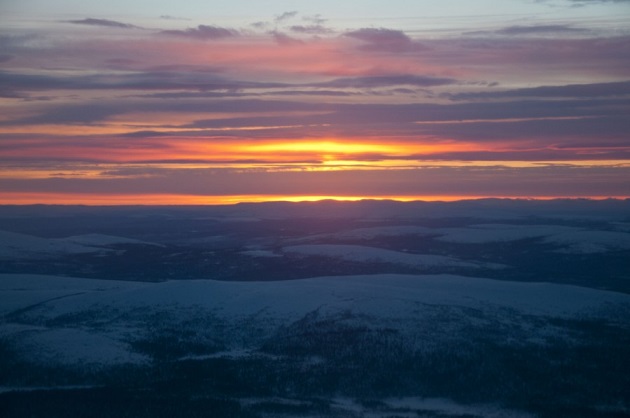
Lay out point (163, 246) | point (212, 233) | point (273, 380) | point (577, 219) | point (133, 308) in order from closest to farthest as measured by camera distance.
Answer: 1. point (273, 380)
2. point (133, 308)
3. point (163, 246)
4. point (212, 233)
5. point (577, 219)

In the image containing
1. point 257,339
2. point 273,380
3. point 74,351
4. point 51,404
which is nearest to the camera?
point 51,404

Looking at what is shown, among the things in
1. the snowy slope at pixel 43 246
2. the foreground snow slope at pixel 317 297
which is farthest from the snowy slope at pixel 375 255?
the foreground snow slope at pixel 317 297

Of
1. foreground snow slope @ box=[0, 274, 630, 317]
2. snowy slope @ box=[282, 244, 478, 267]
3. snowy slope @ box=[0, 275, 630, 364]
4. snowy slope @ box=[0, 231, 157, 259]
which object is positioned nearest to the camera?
snowy slope @ box=[0, 275, 630, 364]

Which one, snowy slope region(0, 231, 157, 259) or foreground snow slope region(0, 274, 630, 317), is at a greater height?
foreground snow slope region(0, 274, 630, 317)

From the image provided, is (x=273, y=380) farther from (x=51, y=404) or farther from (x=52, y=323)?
(x=52, y=323)

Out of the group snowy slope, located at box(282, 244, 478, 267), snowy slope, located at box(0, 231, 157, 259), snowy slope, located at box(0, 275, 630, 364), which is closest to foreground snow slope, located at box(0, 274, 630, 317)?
snowy slope, located at box(0, 275, 630, 364)

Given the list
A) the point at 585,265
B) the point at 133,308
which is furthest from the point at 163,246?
the point at 133,308

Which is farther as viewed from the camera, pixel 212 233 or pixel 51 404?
pixel 212 233

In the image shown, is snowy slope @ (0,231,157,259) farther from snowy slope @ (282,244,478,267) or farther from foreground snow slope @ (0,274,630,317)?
foreground snow slope @ (0,274,630,317)

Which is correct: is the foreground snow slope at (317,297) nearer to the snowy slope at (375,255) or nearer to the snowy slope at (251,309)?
the snowy slope at (251,309)

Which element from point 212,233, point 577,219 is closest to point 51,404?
point 212,233
